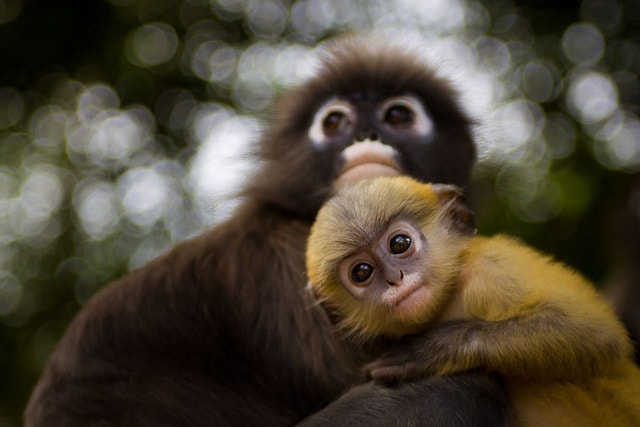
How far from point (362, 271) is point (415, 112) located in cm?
121

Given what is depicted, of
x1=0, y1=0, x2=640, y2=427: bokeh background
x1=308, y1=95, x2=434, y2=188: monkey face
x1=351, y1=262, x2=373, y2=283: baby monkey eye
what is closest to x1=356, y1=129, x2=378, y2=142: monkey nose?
x1=308, y1=95, x2=434, y2=188: monkey face

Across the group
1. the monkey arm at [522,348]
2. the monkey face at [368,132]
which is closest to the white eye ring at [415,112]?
the monkey face at [368,132]

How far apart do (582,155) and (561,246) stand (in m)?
1.43

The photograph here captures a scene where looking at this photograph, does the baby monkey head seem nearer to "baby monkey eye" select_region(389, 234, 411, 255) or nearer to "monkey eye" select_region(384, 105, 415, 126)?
"baby monkey eye" select_region(389, 234, 411, 255)

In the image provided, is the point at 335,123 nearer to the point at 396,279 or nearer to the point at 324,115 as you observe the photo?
the point at 324,115

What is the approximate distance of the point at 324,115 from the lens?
389 cm

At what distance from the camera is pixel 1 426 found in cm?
999

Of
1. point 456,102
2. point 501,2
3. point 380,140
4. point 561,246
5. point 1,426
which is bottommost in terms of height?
point 1,426

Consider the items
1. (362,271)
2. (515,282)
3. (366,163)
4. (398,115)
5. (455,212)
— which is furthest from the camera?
(398,115)

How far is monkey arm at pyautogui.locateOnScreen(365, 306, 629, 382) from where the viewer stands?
8.39ft

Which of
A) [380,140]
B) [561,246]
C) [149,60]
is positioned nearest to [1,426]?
[149,60]

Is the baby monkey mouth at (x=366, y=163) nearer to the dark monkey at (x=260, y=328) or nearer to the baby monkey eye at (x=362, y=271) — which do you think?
the dark monkey at (x=260, y=328)

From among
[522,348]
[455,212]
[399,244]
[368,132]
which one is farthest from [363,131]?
[522,348]

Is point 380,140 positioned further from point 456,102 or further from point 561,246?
point 561,246
